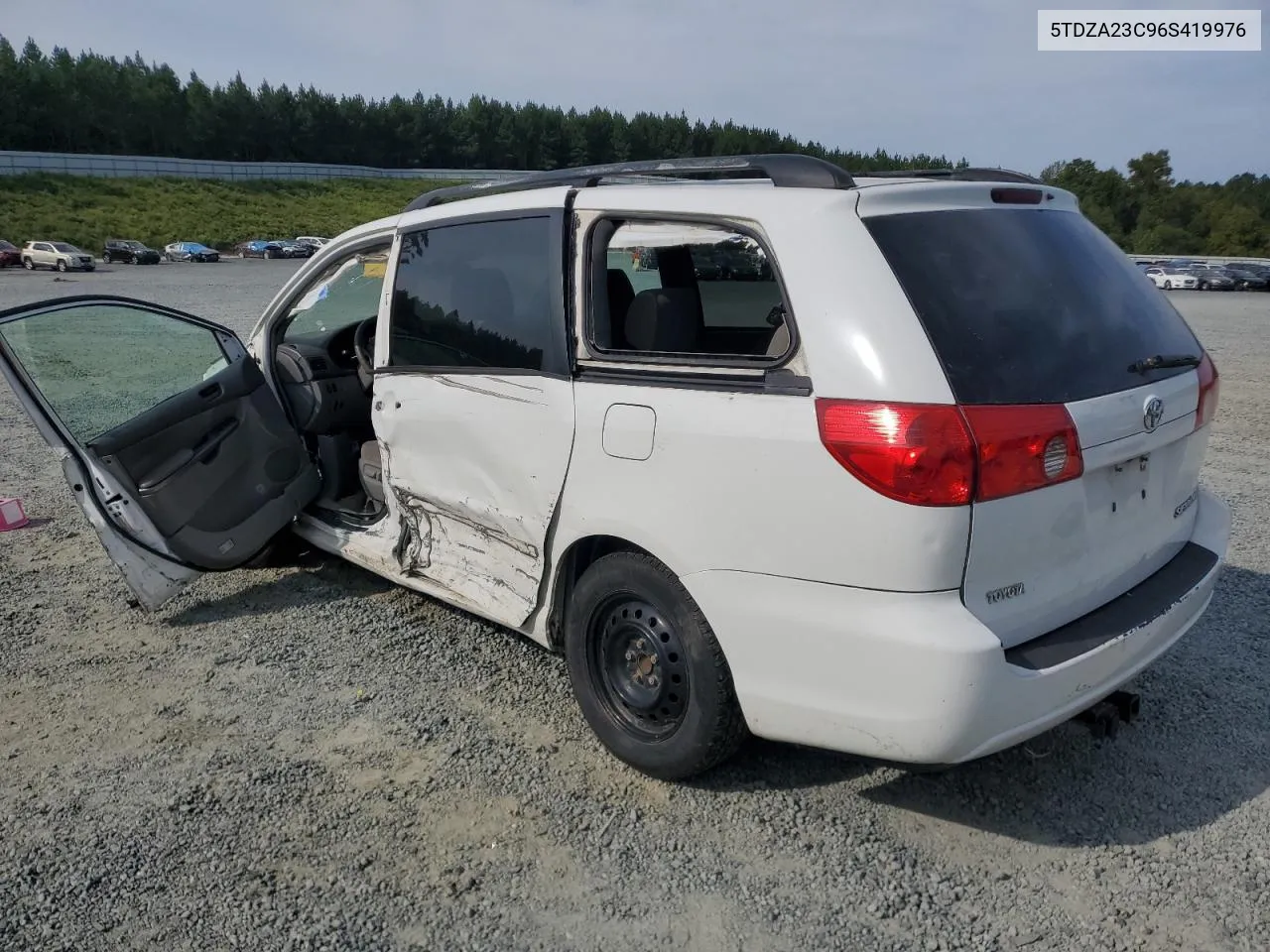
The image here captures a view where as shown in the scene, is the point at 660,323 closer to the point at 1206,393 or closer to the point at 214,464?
the point at 1206,393

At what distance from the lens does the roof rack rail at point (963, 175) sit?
3186mm

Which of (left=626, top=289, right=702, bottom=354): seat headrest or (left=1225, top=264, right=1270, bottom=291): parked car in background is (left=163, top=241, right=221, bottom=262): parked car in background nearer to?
(left=1225, top=264, right=1270, bottom=291): parked car in background

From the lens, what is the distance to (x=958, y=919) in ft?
8.14

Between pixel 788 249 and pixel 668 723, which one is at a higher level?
pixel 788 249

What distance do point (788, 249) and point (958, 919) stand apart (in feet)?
6.09

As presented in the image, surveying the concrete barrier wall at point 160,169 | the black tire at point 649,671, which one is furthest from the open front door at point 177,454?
the concrete barrier wall at point 160,169

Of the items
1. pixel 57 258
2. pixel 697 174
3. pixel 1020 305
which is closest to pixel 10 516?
pixel 697 174

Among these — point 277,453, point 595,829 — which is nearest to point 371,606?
point 277,453

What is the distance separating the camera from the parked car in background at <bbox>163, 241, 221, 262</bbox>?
168ft

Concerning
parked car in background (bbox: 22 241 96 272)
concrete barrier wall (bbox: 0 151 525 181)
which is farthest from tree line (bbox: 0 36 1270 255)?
parked car in background (bbox: 22 241 96 272)

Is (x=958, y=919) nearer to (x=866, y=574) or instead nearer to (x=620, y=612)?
(x=866, y=574)

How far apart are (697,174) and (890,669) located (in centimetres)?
179

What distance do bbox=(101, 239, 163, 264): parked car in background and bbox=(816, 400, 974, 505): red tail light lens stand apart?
52790 millimetres

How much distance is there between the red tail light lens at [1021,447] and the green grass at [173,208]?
61.0 m
